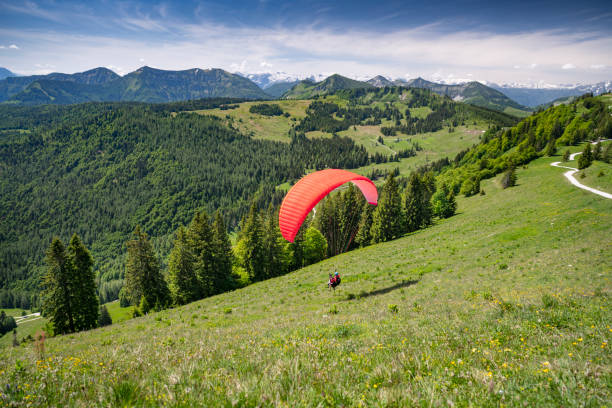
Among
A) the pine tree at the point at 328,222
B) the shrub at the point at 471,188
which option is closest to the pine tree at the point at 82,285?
the pine tree at the point at 328,222

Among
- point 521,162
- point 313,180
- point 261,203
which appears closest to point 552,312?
point 313,180

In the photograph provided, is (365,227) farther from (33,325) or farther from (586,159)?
(33,325)

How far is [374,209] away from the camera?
62.8 meters

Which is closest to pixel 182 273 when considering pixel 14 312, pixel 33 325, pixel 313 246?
pixel 313 246

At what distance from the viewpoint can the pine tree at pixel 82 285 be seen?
1315 inches

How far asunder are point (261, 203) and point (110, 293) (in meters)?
102

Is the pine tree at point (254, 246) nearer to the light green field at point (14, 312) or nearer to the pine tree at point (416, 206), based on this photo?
the pine tree at point (416, 206)

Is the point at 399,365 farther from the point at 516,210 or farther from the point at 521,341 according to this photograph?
the point at 516,210

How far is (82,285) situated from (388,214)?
172ft

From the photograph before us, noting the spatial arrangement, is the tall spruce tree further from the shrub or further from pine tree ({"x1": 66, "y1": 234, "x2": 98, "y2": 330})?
the shrub

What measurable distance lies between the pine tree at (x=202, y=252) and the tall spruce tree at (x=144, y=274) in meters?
5.44

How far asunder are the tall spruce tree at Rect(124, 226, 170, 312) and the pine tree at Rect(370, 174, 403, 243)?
4200 centimetres

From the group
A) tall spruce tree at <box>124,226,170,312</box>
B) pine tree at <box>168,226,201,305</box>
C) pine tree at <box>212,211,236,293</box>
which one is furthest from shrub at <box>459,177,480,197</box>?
tall spruce tree at <box>124,226,170,312</box>

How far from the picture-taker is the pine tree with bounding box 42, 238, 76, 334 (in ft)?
104
